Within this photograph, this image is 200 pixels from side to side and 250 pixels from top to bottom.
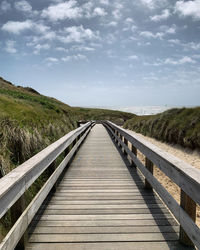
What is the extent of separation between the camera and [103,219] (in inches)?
111

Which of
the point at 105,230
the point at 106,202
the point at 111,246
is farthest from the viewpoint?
the point at 106,202

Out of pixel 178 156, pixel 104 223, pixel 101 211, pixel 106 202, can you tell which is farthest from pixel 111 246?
pixel 178 156

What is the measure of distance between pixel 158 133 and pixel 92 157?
8040 mm

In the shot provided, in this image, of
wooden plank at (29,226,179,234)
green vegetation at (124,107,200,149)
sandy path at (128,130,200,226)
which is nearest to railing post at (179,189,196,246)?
wooden plank at (29,226,179,234)

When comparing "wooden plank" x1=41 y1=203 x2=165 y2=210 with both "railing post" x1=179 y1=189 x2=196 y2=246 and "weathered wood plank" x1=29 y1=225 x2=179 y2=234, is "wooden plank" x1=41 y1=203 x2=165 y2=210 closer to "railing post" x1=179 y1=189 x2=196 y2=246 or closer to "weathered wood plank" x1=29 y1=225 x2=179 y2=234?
"weathered wood plank" x1=29 y1=225 x2=179 y2=234

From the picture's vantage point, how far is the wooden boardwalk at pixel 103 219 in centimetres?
231

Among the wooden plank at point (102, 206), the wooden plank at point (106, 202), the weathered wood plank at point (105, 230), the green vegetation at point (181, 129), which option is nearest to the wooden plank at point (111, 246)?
the weathered wood plank at point (105, 230)

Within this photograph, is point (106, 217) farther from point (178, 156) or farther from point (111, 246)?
point (178, 156)

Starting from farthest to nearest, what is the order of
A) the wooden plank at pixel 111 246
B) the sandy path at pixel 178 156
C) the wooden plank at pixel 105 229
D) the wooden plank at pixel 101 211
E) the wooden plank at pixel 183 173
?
the sandy path at pixel 178 156 → the wooden plank at pixel 101 211 → the wooden plank at pixel 105 229 → the wooden plank at pixel 111 246 → the wooden plank at pixel 183 173

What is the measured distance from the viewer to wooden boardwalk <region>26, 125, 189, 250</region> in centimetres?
231

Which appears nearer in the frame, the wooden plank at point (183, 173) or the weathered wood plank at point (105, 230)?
the wooden plank at point (183, 173)

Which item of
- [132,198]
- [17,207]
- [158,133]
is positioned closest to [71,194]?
[132,198]

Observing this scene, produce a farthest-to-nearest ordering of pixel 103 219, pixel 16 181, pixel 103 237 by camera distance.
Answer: pixel 103 219
pixel 103 237
pixel 16 181

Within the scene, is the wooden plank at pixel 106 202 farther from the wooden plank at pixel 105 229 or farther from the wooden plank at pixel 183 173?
Answer: the wooden plank at pixel 183 173
